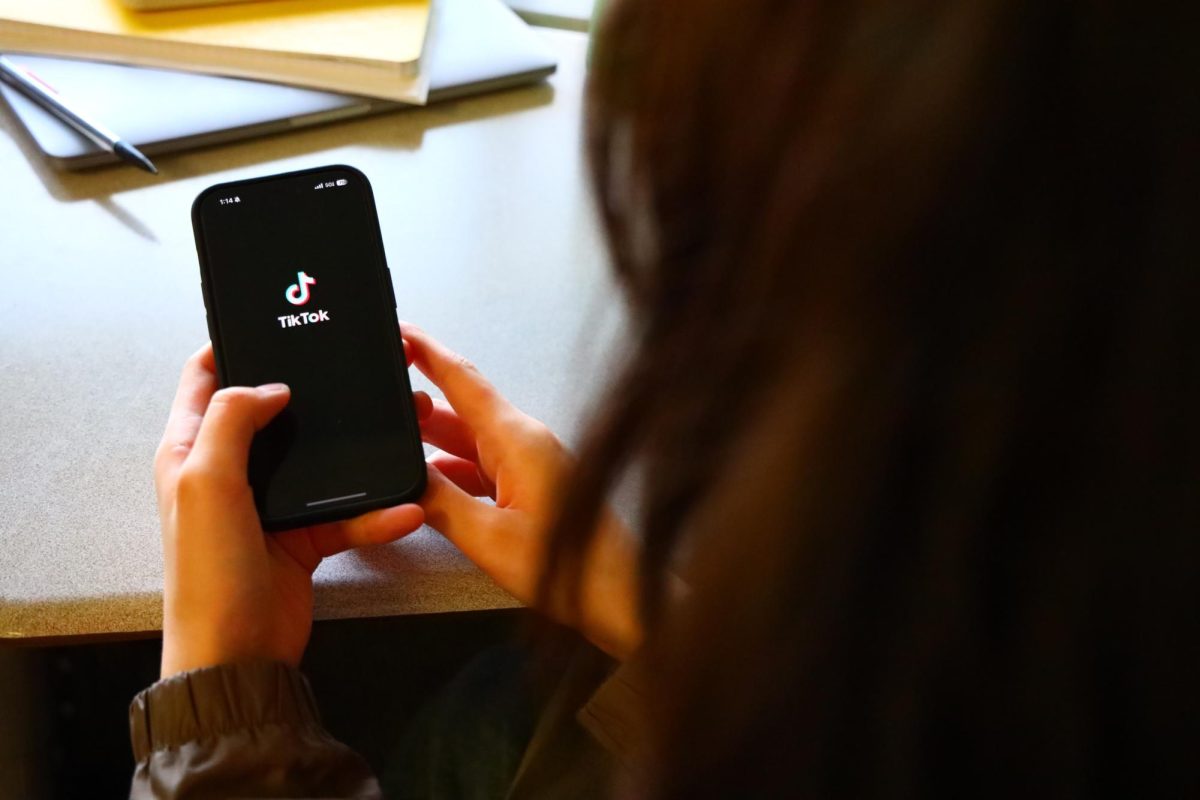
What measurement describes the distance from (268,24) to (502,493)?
17.4 inches

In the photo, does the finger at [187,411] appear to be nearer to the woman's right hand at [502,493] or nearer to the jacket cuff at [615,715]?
the woman's right hand at [502,493]

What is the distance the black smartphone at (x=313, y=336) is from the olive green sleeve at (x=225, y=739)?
8 cm

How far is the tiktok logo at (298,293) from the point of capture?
57 cm

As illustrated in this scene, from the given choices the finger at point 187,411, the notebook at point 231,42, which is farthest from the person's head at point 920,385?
the notebook at point 231,42

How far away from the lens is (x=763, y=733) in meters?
0.38

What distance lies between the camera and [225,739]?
0.49m

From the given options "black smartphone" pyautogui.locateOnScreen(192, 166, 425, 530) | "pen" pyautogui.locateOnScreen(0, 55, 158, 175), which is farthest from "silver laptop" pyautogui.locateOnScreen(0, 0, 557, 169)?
"black smartphone" pyautogui.locateOnScreen(192, 166, 425, 530)

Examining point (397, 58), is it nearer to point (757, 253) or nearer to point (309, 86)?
point (309, 86)

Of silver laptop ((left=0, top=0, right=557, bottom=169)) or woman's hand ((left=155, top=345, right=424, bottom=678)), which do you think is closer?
woman's hand ((left=155, top=345, right=424, bottom=678))

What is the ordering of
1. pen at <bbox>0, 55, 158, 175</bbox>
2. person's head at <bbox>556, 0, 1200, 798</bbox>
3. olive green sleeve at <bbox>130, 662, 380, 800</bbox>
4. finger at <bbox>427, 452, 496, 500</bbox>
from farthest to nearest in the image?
1. pen at <bbox>0, 55, 158, 175</bbox>
2. finger at <bbox>427, 452, 496, 500</bbox>
3. olive green sleeve at <bbox>130, 662, 380, 800</bbox>
4. person's head at <bbox>556, 0, 1200, 798</bbox>

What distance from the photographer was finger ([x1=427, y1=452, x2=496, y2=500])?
0.59 m

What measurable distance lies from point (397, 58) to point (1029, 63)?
23.0 inches

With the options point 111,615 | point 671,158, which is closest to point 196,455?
point 111,615

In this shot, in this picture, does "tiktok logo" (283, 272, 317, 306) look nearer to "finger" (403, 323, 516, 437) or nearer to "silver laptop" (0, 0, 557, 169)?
"finger" (403, 323, 516, 437)
